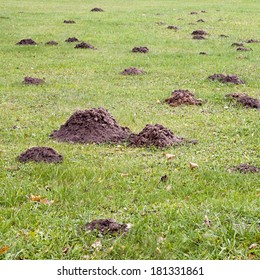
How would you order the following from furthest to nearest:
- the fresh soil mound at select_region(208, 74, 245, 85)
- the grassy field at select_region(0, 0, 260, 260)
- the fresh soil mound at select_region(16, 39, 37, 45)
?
the fresh soil mound at select_region(16, 39, 37, 45) < the fresh soil mound at select_region(208, 74, 245, 85) < the grassy field at select_region(0, 0, 260, 260)

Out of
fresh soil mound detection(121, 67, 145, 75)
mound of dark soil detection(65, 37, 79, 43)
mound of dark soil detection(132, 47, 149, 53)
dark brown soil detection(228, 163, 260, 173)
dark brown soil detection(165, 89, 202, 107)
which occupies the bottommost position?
mound of dark soil detection(65, 37, 79, 43)

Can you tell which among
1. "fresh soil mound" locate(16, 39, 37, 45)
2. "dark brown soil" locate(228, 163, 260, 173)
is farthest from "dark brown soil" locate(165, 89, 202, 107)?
"fresh soil mound" locate(16, 39, 37, 45)

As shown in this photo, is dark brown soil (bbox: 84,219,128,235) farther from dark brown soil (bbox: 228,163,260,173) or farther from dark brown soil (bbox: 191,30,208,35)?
dark brown soil (bbox: 191,30,208,35)

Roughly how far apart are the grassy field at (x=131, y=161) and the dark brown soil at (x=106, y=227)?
106 mm

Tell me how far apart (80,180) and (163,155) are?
1.73 metres

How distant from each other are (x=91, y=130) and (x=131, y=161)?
1441 millimetres

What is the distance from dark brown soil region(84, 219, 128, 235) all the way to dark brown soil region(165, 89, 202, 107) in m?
6.43

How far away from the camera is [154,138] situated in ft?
30.0

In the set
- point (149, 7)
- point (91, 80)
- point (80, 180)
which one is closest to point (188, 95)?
point (91, 80)

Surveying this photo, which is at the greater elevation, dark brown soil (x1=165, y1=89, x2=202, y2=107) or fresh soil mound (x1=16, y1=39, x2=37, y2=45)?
dark brown soil (x1=165, y1=89, x2=202, y2=107)

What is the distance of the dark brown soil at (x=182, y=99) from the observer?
39.9 feet

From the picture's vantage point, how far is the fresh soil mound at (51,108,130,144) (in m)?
9.33

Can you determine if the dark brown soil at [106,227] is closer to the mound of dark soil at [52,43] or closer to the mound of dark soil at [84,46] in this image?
the mound of dark soil at [84,46]

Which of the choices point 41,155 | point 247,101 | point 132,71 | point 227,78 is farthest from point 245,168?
point 132,71
